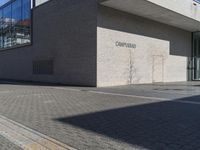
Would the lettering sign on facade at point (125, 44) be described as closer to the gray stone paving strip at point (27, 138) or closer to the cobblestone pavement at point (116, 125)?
the cobblestone pavement at point (116, 125)

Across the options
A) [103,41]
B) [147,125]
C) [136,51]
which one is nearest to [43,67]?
[103,41]

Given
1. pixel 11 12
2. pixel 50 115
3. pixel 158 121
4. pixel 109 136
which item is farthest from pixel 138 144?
pixel 11 12

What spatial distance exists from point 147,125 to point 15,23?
2868 centimetres

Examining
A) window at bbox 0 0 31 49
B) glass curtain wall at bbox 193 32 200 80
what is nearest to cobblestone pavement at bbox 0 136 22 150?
window at bbox 0 0 31 49

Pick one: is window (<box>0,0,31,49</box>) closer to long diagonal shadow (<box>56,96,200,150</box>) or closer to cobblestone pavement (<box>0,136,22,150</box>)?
long diagonal shadow (<box>56,96,200,150</box>)

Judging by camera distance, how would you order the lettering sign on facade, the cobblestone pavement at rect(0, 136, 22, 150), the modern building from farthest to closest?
1. the lettering sign on facade
2. the modern building
3. the cobblestone pavement at rect(0, 136, 22, 150)

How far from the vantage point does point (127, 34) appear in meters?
21.4

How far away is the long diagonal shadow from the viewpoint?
5.10m

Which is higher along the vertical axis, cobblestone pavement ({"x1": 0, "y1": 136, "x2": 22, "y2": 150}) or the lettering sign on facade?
the lettering sign on facade

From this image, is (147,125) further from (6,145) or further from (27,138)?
(6,145)

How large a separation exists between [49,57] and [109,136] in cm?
1986

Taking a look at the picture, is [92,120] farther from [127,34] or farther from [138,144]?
[127,34]

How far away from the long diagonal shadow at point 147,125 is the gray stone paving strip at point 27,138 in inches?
45.9

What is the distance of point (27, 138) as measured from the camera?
536cm
